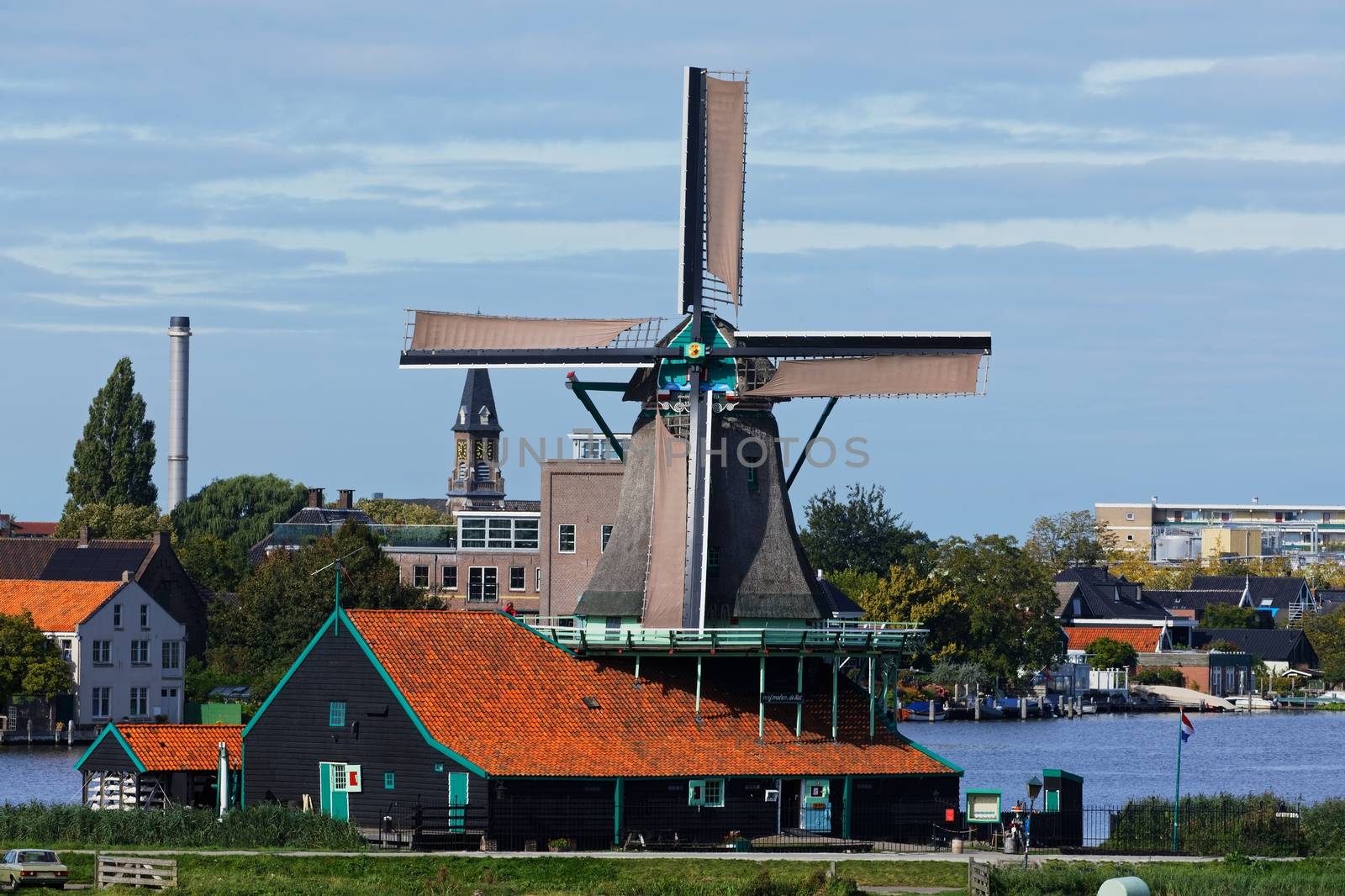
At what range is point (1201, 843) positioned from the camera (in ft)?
166

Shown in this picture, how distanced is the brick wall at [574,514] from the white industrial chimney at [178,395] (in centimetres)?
9602

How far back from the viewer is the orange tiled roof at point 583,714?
49.7 m

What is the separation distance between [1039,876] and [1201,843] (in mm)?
9726

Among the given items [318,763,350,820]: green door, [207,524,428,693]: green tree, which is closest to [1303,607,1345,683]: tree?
[207,524,428,693]: green tree

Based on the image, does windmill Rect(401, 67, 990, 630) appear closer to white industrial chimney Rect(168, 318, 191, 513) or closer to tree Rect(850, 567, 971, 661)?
tree Rect(850, 567, 971, 661)

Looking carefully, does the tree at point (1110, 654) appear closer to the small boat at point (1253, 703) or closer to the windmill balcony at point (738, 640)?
the small boat at point (1253, 703)

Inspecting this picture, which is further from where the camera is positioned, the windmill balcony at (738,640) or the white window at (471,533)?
the white window at (471,533)

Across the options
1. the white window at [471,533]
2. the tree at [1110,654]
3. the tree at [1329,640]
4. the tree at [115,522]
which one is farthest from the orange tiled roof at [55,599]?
the tree at [1329,640]

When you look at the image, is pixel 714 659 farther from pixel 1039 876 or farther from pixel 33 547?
pixel 33 547

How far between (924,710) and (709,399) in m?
73.0

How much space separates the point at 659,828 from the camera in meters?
49.6

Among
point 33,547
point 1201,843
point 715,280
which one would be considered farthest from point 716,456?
point 33,547

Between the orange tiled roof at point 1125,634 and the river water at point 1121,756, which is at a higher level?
the orange tiled roof at point 1125,634

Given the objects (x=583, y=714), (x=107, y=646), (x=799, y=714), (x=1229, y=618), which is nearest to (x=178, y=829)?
(x=583, y=714)
